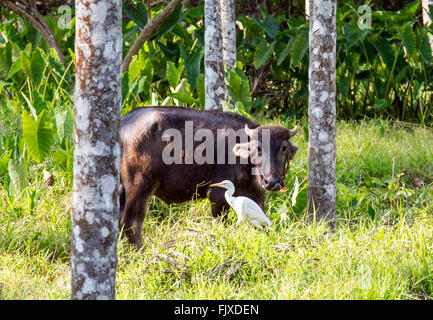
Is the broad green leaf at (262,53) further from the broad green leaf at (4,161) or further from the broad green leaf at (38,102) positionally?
the broad green leaf at (4,161)

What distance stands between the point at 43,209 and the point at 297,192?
2168mm

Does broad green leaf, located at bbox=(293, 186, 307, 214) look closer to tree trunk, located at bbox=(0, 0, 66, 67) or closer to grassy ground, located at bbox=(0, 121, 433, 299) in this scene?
grassy ground, located at bbox=(0, 121, 433, 299)

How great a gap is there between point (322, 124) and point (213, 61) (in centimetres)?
194

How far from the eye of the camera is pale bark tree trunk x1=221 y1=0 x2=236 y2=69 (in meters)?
7.66

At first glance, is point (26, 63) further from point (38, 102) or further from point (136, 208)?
point (136, 208)

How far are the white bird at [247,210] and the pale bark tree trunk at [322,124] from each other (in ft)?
1.53

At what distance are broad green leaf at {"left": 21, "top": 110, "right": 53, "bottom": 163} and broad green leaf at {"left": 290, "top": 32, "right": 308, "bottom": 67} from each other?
3459 mm

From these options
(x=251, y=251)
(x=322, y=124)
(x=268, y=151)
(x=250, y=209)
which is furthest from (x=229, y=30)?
(x=251, y=251)

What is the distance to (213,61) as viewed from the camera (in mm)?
6801

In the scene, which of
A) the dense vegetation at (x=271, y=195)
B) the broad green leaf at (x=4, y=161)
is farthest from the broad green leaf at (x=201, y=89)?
the broad green leaf at (x=4, y=161)

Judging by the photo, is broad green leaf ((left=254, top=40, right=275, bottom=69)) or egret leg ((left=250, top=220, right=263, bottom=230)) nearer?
egret leg ((left=250, top=220, right=263, bottom=230))

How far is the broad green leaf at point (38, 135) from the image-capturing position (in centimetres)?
568

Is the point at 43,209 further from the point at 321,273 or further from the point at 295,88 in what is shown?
the point at 295,88

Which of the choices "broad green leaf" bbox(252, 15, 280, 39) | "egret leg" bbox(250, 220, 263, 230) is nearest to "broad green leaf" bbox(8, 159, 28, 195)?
"egret leg" bbox(250, 220, 263, 230)
